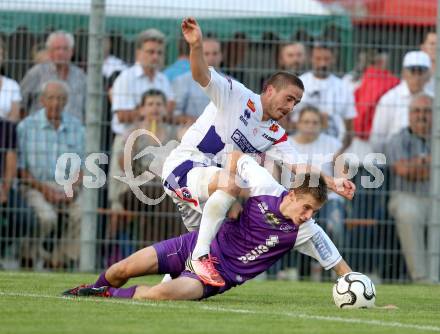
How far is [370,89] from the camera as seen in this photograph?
14836 mm

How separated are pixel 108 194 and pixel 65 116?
3.57ft

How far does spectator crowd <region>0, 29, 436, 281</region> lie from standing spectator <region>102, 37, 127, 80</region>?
2 centimetres

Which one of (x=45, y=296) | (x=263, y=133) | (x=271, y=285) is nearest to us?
(x=45, y=296)

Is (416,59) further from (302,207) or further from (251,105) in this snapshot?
(302,207)

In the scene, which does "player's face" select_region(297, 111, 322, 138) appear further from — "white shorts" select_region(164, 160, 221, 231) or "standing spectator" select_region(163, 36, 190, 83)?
"white shorts" select_region(164, 160, 221, 231)

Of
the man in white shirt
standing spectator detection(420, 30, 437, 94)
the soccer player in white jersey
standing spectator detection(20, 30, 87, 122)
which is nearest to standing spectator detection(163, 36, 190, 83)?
the man in white shirt

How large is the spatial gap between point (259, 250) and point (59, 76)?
222 inches

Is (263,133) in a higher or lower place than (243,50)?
lower

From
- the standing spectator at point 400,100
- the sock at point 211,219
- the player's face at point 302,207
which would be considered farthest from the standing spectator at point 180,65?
the player's face at point 302,207

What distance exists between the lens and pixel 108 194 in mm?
14352

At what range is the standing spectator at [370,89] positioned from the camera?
1473 centimetres

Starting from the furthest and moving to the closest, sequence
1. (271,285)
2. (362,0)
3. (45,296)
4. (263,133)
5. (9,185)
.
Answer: (362,0)
(9,185)
(271,285)
(263,133)
(45,296)

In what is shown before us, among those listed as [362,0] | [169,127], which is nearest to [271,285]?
[169,127]

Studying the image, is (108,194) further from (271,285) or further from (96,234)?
(271,285)
